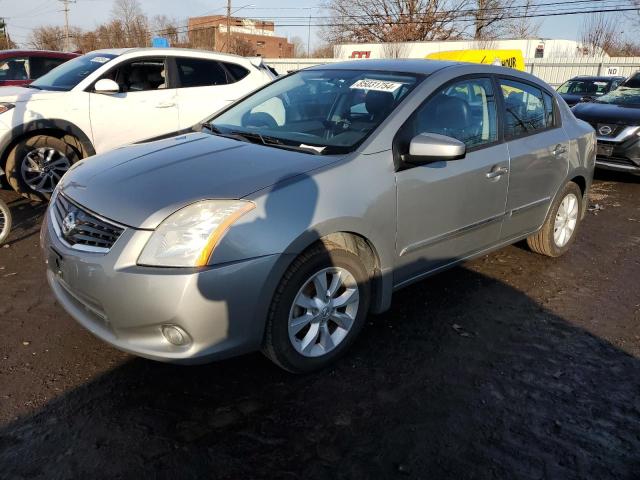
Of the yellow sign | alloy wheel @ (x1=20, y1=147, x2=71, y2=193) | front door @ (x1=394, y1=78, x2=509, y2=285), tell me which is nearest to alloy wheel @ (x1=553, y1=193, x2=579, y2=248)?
front door @ (x1=394, y1=78, x2=509, y2=285)

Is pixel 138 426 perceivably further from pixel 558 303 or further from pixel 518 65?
pixel 518 65

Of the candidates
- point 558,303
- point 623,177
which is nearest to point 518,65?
point 623,177

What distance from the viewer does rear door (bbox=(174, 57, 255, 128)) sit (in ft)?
22.1

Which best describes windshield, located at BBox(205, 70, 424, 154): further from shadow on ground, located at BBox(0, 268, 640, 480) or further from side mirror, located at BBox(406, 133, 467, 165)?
shadow on ground, located at BBox(0, 268, 640, 480)

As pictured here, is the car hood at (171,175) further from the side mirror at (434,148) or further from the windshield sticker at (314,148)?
the side mirror at (434,148)

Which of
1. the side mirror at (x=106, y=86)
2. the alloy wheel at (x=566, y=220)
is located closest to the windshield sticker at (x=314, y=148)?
the alloy wheel at (x=566, y=220)

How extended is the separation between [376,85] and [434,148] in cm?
79

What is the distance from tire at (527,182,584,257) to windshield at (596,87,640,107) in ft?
17.9

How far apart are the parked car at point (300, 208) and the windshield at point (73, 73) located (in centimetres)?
317

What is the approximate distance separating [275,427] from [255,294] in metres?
0.64

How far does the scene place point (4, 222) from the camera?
15.9 ft

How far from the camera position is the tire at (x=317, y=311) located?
8.66 feet

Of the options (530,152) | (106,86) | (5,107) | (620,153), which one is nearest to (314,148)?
(530,152)

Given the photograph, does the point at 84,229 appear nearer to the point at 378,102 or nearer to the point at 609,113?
the point at 378,102
